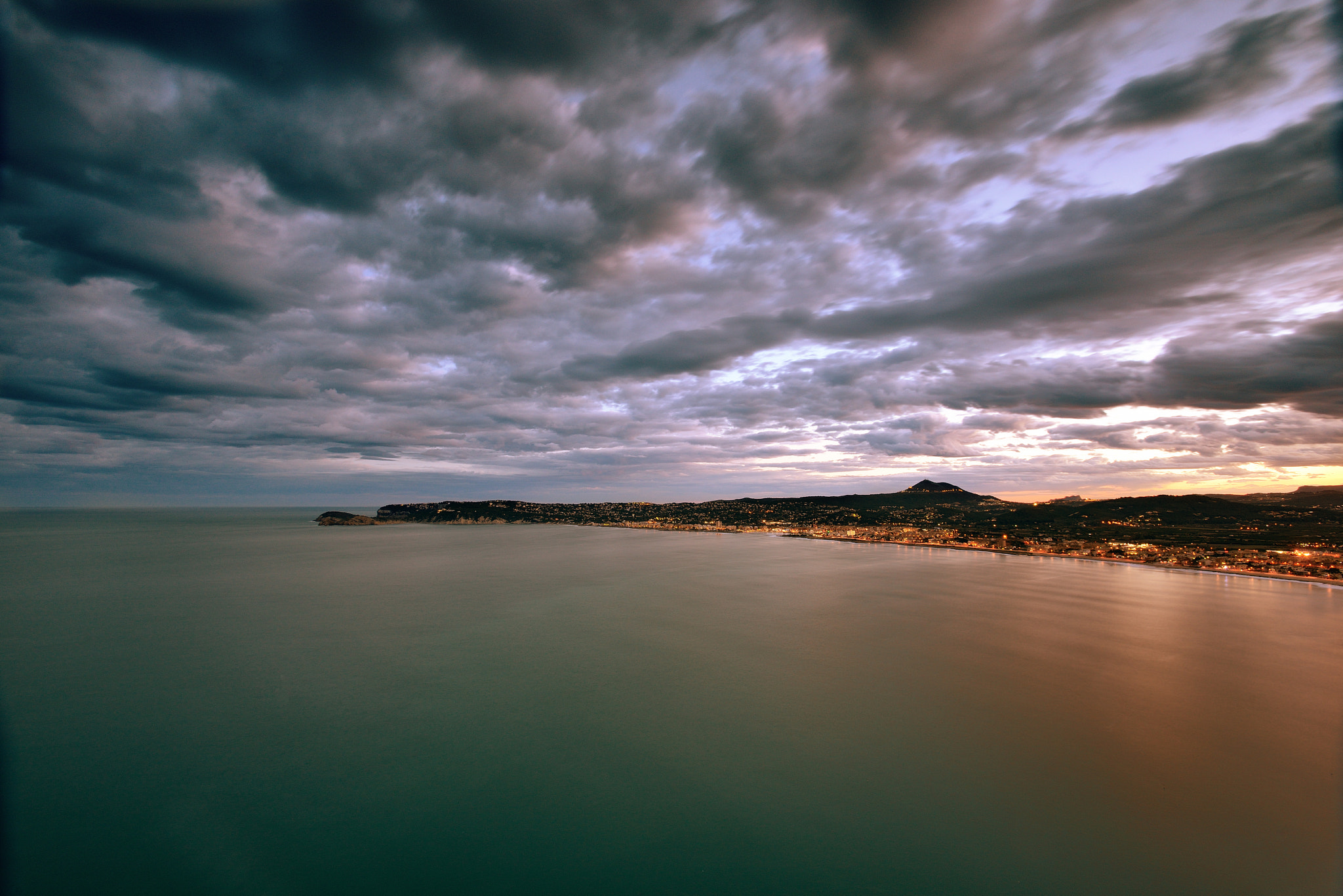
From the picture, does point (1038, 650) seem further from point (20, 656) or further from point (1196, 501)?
point (1196, 501)

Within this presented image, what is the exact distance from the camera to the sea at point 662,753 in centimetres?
926

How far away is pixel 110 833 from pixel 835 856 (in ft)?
47.4

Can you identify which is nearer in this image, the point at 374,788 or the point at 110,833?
the point at 110,833

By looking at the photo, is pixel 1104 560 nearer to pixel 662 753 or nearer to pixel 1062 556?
pixel 1062 556

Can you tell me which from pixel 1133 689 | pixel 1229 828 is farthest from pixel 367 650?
pixel 1133 689

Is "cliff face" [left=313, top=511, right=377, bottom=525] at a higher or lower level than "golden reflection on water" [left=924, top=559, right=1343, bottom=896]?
lower

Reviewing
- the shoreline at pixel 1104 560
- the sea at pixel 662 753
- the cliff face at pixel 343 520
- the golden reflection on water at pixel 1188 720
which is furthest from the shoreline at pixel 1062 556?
the cliff face at pixel 343 520

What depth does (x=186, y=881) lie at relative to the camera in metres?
8.70

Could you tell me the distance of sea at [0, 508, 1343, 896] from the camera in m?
9.26

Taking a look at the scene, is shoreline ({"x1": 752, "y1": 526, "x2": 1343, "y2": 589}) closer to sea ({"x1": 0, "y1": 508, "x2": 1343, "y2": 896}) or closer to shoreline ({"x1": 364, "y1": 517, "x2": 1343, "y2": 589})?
shoreline ({"x1": 364, "y1": 517, "x2": 1343, "y2": 589})

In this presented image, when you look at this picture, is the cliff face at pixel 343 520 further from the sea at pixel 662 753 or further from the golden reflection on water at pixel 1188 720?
the golden reflection on water at pixel 1188 720

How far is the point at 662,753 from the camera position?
1365cm

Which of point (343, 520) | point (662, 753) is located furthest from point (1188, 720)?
point (343, 520)

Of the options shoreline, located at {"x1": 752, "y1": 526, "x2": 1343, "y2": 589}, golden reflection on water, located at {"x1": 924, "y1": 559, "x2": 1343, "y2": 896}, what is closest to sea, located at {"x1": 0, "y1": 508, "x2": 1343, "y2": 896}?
golden reflection on water, located at {"x1": 924, "y1": 559, "x2": 1343, "y2": 896}
